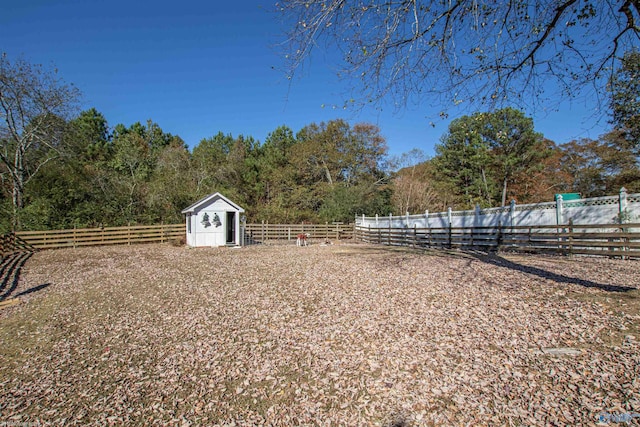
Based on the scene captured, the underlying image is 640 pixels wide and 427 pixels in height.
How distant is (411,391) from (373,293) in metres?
3.21

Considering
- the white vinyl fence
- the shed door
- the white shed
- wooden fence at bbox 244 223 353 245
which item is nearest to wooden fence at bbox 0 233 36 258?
the white shed

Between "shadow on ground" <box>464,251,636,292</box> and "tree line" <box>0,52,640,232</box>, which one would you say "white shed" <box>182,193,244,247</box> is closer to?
"tree line" <box>0,52,640,232</box>

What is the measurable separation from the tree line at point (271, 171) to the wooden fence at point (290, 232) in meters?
1.97

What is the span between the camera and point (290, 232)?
2342 cm

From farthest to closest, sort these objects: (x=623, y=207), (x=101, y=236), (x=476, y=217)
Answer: (x=101, y=236)
(x=476, y=217)
(x=623, y=207)

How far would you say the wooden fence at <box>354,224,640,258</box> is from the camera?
846 centimetres

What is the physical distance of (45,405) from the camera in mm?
3029

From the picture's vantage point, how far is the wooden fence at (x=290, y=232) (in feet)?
74.3

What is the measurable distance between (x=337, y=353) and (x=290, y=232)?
779 inches

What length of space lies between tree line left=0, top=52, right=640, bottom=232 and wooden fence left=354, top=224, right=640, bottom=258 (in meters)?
7.45

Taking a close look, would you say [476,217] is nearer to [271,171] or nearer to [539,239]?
[539,239]

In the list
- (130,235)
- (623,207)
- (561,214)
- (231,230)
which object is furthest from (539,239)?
(130,235)

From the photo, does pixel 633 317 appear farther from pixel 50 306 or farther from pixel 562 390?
pixel 50 306

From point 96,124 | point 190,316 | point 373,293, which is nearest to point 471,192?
point 373,293
